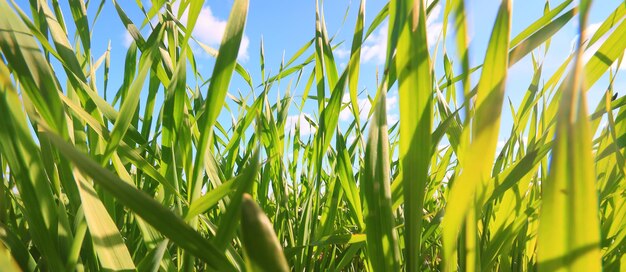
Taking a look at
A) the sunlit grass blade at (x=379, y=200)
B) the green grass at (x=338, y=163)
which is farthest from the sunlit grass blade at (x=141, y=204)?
the sunlit grass blade at (x=379, y=200)

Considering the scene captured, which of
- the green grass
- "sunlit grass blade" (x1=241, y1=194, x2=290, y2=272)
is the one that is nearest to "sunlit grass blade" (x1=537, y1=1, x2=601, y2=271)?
the green grass

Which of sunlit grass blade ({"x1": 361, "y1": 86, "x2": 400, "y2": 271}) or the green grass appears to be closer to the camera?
the green grass

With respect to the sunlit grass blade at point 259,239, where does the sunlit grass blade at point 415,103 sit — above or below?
above

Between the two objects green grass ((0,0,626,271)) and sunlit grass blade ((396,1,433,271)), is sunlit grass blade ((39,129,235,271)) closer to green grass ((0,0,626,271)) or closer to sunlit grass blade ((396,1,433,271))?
green grass ((0,0,626,271))

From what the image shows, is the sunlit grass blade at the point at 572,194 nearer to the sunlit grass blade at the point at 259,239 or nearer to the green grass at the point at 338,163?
the green grass at the point at 338,163

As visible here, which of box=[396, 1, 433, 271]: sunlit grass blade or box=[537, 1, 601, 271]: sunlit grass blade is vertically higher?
box=[396, 1, 433, 271]: sunlit grass blade

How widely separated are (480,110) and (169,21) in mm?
404

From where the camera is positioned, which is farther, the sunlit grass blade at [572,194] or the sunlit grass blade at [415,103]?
the sunlit grass blade at [415,103]

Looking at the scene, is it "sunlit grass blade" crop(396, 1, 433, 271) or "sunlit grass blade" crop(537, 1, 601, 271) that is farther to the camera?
"sunlit grass blade" crop(396, 1, 433, 271)

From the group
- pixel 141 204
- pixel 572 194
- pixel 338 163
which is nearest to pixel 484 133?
pixel 572 194

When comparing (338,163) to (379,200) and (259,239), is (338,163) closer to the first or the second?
(379,200)

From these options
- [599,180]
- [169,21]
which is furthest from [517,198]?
[169,21]

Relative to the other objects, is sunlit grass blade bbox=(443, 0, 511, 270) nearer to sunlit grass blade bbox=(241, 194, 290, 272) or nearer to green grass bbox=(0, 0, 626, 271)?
green grass bbox=(0, 0, 626, 271)

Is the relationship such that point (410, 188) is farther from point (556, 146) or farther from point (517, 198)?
point (517, 198)
